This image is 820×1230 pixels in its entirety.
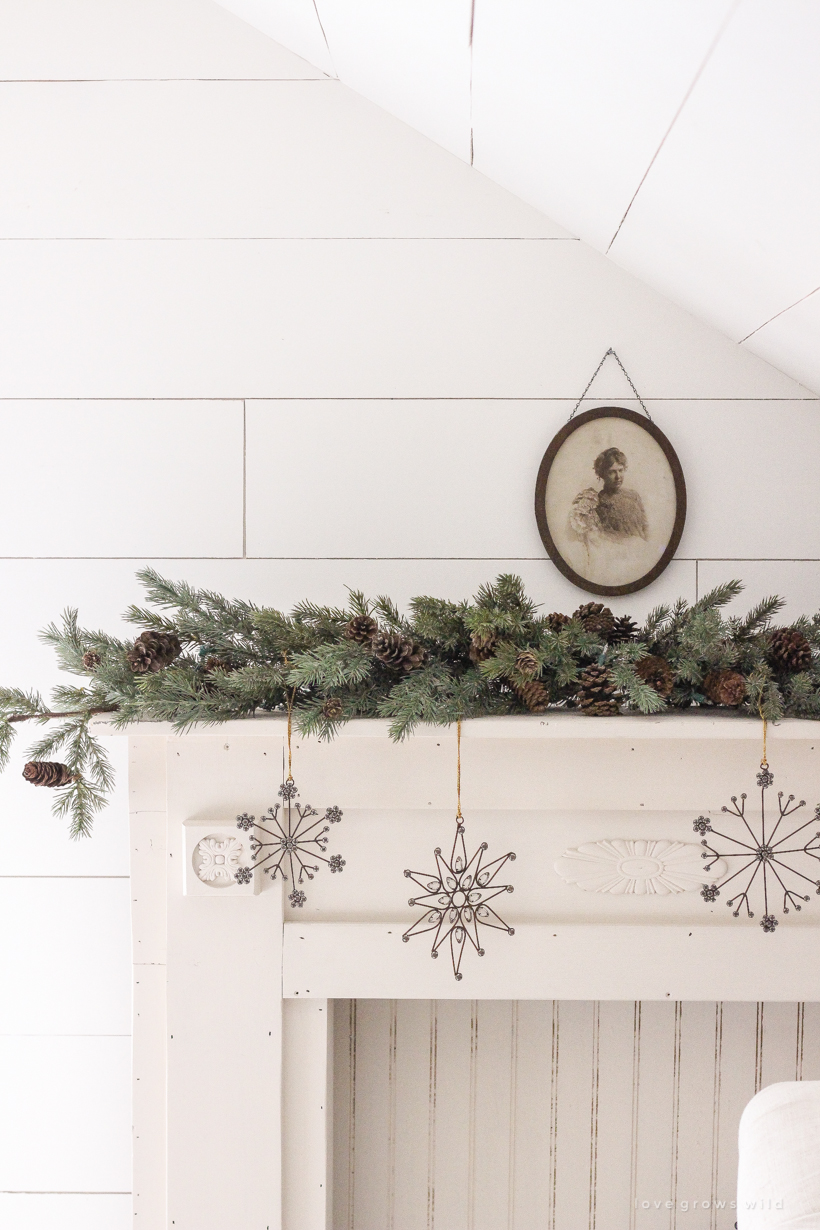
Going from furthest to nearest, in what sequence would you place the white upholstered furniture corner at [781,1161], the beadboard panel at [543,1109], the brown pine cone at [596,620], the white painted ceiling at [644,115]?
the beadboard panel at [543,1109] < the brown pine cone at [596,620] < the white painted ceiling at [644,115] < the white upholstered furniture corner at [781,1161]

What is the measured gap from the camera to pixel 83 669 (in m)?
0.84

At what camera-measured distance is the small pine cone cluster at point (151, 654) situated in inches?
31.5

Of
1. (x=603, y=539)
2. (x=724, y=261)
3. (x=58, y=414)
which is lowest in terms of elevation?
(x=603, y=539)

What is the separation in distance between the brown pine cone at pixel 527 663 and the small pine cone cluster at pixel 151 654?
364mm

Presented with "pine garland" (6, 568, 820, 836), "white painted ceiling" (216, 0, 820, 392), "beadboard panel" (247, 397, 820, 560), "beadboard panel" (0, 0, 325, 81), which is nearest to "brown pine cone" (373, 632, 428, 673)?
"pine garland" (6, 568, 820, 836)

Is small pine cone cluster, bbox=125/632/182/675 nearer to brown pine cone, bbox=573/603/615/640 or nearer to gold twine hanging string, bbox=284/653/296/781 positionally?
gold twine hanging string, bbox=284/653/296/781

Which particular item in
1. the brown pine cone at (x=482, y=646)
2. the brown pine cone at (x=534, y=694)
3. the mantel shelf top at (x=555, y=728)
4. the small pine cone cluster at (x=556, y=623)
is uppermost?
A: the small pine cone cluster at (x=556, y=623)

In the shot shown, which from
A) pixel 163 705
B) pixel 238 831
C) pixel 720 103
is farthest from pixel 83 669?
pixel 720 103

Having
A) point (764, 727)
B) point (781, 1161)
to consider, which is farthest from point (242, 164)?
point (781, 1161)

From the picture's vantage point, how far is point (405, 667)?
78 centimetres

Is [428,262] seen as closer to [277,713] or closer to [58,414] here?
[58,414]

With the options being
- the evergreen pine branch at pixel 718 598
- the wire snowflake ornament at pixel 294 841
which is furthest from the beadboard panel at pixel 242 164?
the wire snowflake ornament at pixel 294 841

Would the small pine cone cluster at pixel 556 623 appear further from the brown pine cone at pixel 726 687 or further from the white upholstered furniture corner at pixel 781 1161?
the white upholstered furniture corner at pixel 781 1161

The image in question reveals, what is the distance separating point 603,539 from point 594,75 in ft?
1.75
